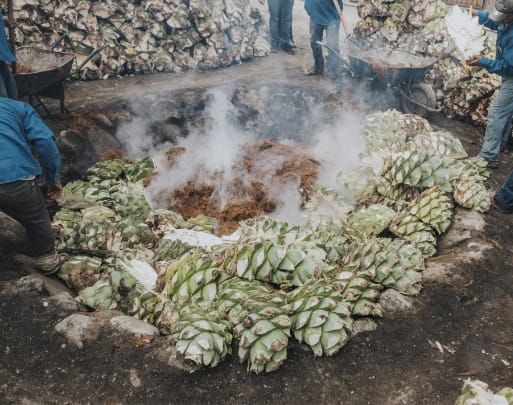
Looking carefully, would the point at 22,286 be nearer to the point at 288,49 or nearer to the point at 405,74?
the point at 405,74

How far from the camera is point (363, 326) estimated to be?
3.04 m

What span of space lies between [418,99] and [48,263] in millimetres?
7282

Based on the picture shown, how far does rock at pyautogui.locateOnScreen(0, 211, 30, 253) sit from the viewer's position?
3.84m

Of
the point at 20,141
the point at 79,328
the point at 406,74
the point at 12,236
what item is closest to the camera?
the point at 79,328

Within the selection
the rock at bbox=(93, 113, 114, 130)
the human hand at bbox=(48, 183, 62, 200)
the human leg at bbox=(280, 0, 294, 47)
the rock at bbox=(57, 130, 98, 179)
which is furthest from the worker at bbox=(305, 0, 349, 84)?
the human hand at bbox=(48, 183, 62, 200)

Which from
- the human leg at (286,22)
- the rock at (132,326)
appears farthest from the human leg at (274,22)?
the rock at (132,326)

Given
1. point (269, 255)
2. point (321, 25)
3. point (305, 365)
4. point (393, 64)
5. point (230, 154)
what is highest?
point (321, 25)

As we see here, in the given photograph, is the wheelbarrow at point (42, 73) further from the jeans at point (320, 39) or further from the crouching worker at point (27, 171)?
the jeans at point (320, 39)

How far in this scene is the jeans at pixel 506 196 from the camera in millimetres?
4754

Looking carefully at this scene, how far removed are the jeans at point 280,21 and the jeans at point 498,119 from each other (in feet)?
25.5

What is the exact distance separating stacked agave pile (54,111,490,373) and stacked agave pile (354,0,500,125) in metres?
2.49

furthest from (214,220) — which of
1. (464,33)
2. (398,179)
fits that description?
(464,33)

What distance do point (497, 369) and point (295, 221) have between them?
9.35 feet

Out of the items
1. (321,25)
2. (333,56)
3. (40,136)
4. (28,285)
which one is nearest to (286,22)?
(321,25)
